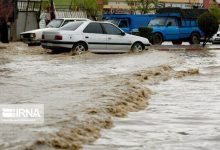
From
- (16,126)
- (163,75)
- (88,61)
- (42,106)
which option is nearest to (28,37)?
(88,61)

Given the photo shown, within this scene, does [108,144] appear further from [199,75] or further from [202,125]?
[199,75]

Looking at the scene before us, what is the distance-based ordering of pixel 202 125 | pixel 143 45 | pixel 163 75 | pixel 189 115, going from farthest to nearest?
1. pixel 143 45
2. pixel 163 75
3. pixel 189 115
4. pixel 202 125

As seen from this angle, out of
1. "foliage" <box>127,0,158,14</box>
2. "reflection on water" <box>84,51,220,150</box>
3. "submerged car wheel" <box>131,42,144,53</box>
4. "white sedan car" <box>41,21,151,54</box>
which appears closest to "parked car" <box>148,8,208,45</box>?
"submerged car wheel" <box>131,42,144,53</box>

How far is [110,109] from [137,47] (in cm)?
1419

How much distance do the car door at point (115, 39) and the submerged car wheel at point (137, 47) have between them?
11.1 inches

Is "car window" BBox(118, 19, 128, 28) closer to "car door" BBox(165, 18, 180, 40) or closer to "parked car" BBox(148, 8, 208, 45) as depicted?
"parked car" BBox(148, 8, 208, 45)

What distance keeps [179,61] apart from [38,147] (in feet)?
42.1

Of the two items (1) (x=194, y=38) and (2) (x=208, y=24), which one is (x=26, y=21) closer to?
(1) (x=194, y=38)

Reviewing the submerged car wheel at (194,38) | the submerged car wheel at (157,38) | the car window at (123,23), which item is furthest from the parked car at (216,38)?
the submerged car wheel at (157,38)

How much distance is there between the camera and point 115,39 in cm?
2147

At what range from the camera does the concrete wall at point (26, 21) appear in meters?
35.5

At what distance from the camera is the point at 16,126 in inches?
263

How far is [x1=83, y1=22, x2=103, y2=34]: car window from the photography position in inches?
823

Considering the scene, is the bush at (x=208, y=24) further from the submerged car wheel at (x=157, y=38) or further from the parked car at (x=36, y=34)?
the parked car at (x=36, y=34)
